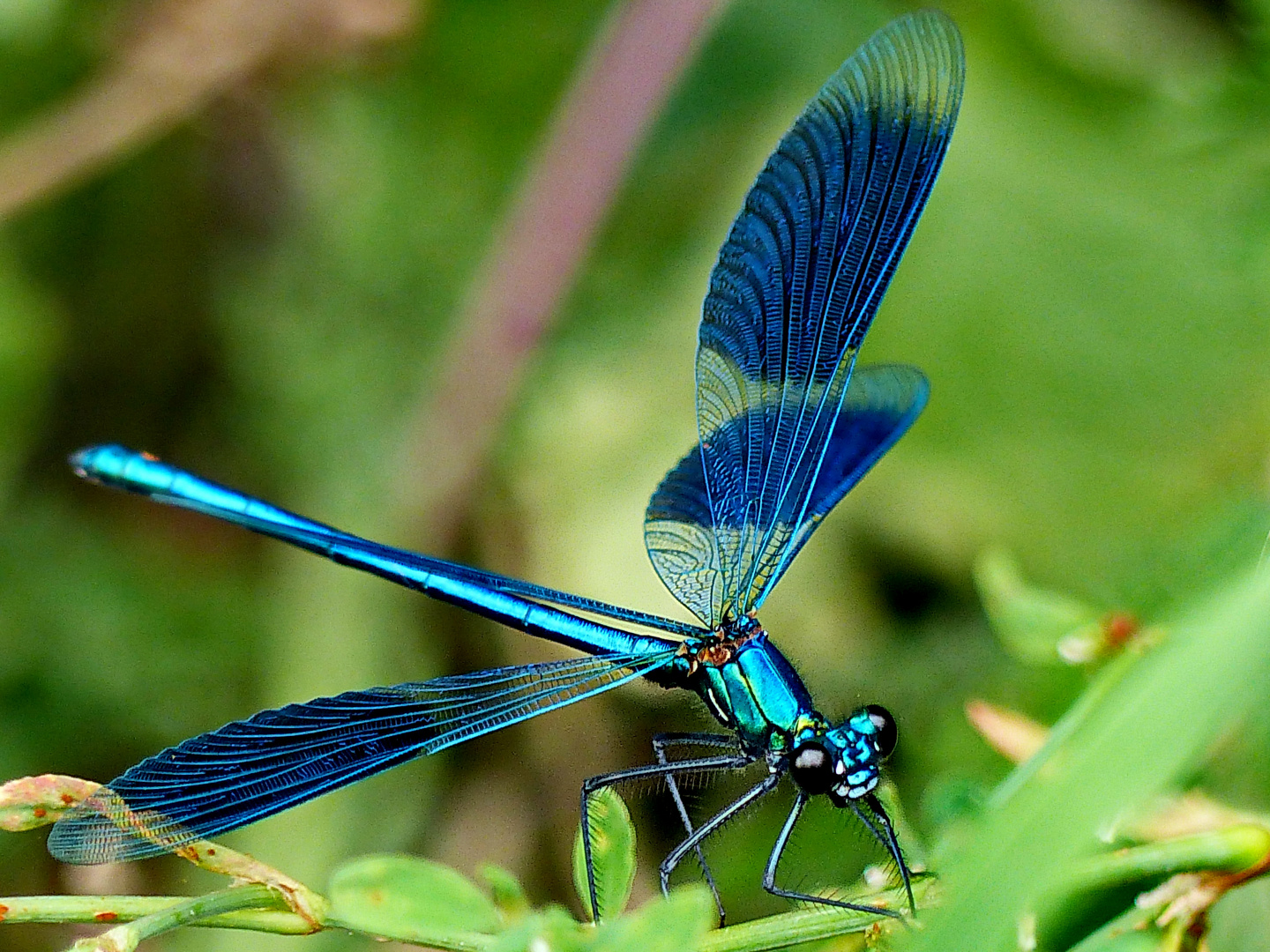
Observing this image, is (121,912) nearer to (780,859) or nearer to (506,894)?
(506,894)

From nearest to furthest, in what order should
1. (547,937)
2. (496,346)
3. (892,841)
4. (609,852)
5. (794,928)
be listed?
(547,937), (794,928), (609,852), (892,841), (496,346)

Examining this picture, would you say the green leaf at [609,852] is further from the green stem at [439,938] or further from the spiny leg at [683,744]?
the spiny leg at [683,744]

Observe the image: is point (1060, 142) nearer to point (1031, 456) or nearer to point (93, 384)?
point (1031, 456)

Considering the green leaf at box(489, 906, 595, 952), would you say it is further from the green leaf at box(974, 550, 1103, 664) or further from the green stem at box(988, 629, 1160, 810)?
the green leaf at box(974, 550, 1103, 664)

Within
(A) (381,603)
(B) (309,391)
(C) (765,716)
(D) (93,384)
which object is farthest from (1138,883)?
(D) (93,384)

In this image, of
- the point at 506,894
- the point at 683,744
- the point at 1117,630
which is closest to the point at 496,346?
the point at 683,744
